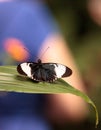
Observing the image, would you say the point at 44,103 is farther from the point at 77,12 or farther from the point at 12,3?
the point at 77,12

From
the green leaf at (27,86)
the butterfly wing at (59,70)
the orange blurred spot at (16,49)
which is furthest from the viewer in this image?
the orange blurred spot at (16,49)

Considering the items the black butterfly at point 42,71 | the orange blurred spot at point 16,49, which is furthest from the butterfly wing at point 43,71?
the orange blurred spot at point 16,49

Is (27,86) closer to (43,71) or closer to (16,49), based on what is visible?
(43,71)

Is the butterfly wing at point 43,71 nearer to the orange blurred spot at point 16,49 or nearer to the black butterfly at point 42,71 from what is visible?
the black butterfly at point 42,71

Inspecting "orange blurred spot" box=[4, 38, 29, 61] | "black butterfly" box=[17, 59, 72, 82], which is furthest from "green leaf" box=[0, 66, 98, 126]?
"orange blurred spot" box=[4, 38, 29, 61]

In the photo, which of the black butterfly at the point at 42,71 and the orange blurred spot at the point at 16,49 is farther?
the orange blurred spot at the point at 16,49

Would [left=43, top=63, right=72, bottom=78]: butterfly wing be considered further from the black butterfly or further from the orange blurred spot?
the orange blurred spot

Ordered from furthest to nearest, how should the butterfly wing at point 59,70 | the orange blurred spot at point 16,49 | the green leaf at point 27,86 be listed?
the orange blurred spot at point 16,49, the butterfly wing at point 59,70, the green leaf at point 27,86
